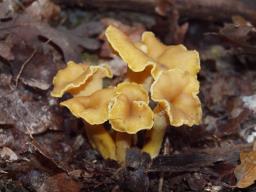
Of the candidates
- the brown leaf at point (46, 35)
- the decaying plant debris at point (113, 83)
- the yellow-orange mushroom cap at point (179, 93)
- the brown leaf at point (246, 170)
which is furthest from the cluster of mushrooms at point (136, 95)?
the brown leaf at point (46, 35)

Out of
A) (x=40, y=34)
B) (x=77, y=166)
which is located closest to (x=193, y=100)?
(x=77, y=166)

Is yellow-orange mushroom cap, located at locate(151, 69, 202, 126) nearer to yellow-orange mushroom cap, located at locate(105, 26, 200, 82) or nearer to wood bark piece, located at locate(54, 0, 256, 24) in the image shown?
yellow-orange mushroom cap, located at locate(105, 26, 200, 82)

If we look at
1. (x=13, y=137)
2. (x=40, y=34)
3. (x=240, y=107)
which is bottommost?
(x=240, y=107)

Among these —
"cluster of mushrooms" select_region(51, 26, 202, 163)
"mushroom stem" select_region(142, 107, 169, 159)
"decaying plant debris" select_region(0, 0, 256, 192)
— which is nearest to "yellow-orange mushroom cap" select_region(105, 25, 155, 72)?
"cluster of mushrooms" select_region(51, 26, 202, 163)

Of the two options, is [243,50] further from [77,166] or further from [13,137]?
[13,137]

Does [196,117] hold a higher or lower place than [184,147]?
higher

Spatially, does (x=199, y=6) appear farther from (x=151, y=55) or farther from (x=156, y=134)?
(x=156, y=134)
